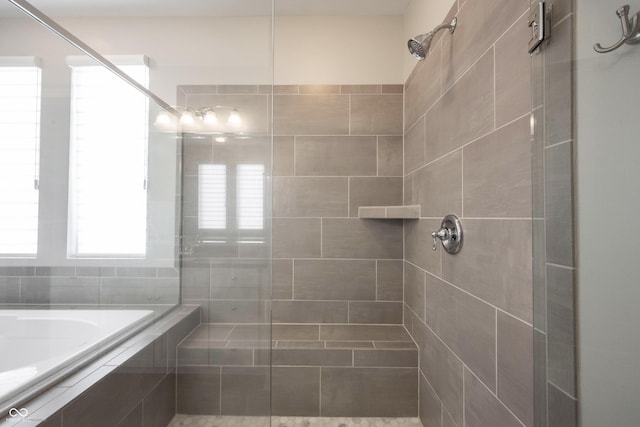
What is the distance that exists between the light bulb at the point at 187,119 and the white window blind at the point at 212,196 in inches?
5.6

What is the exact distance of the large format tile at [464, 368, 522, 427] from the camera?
776mm

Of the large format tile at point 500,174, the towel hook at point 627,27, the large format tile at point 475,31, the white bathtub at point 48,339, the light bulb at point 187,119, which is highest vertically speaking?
the large format tile at point 475,31

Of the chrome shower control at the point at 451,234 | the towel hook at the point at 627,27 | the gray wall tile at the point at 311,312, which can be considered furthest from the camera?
the gray wall tile at the point at 311,312

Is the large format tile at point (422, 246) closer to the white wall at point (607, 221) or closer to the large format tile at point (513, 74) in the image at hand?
the large format tile at point (513, 74)

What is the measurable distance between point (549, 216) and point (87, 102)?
1270 millimetres

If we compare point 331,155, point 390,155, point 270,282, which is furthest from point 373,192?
point 270,282

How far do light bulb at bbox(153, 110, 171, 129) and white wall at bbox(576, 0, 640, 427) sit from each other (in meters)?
1.07

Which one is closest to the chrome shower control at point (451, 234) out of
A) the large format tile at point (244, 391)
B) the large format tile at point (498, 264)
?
the large format tile at point (498, 264)

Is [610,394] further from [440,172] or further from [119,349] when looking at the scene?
[119,349]

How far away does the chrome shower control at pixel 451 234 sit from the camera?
1.03 m

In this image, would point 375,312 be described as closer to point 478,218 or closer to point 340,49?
point 478,218

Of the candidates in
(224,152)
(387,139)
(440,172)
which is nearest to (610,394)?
(440,172)

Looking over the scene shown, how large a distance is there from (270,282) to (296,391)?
0.79m

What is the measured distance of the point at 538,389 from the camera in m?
0.62
